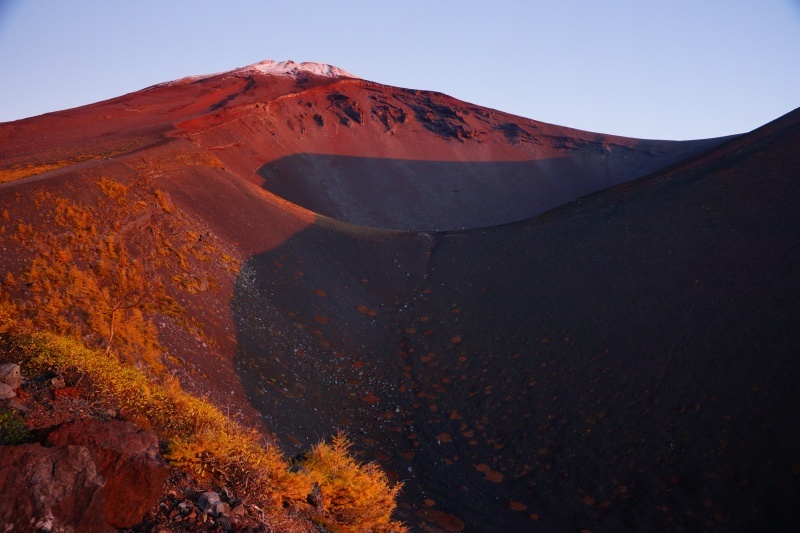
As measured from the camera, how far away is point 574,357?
13.8m

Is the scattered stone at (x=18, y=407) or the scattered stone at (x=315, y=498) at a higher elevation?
the scattered stone at (x=18, y=407)

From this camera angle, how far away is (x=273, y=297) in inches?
626

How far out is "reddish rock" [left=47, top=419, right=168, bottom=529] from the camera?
4.49 meters

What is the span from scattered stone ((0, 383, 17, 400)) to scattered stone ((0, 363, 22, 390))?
112mm

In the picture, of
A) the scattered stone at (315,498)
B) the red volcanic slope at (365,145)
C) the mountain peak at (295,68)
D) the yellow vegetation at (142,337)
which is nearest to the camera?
the yellow vegetation at (142,337)

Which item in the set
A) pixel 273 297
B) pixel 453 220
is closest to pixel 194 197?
pixel 273 297

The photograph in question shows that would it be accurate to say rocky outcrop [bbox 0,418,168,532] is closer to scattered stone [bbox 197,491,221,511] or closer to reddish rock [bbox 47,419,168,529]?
reddish rock [bbox 47,419,168,529]

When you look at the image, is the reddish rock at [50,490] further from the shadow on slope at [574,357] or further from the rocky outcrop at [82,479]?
the shadow on slope at [574,357]

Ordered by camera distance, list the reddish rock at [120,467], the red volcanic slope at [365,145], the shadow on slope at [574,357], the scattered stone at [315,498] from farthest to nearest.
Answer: the red volcanic slope at [365,145]
the shadow on slope at [574,357]
the scattered stone at [315,498]
the reddish rock at [120,467]

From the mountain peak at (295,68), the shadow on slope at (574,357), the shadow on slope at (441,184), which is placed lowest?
the shadow on slope at (574,357)

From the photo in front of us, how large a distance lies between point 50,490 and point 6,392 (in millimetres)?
1642

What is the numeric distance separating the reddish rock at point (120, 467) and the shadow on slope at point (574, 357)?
6132 mm

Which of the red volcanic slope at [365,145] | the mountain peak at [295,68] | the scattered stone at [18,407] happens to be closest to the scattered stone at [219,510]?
the scattered stone at [18,407]

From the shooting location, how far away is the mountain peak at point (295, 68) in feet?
149
